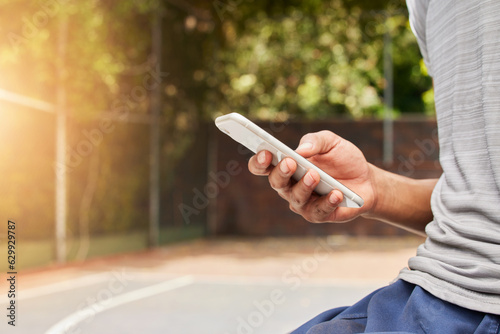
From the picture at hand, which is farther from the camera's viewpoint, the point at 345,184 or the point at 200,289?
the point at 200,289

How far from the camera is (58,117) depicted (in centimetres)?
648

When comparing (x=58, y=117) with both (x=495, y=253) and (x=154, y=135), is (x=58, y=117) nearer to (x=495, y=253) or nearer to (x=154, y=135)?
→ (x=154, y=135)

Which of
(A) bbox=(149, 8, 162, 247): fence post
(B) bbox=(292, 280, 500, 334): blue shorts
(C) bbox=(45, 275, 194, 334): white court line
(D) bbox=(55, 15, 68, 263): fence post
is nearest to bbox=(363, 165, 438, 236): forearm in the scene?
(B) bbox=(292, 280, 500, 334): blue shorts

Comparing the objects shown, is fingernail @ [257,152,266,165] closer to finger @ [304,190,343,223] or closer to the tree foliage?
finger @ [304,190,343,223]

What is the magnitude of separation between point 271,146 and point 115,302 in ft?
12.6

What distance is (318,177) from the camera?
3.45 feet

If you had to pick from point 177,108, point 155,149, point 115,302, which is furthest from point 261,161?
point 177,108

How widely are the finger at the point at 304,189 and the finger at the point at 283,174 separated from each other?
2 cm

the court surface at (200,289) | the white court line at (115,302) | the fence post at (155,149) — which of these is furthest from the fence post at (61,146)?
the fence post at (155,149)

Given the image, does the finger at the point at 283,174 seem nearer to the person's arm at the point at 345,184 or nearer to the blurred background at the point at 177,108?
the person's arm at the point at 345,184

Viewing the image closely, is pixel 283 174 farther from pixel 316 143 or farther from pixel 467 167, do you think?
pixel 467 167

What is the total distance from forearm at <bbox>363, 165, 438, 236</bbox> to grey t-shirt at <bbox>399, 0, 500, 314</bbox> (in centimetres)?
12

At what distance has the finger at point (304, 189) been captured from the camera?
105 centimetres

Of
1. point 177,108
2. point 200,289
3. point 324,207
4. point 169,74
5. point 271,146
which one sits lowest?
point 200,289
